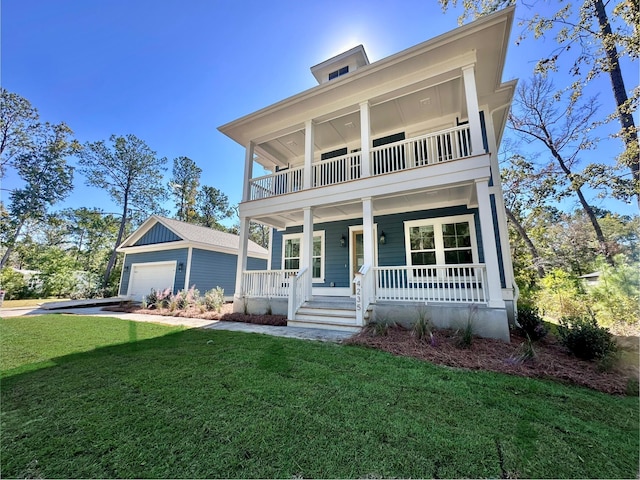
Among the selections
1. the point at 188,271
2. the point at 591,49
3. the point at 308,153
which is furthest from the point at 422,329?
the point at 188,271

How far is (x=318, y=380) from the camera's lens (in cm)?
304

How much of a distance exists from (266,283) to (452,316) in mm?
5205

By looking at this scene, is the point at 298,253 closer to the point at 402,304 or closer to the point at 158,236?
the point at 402,304

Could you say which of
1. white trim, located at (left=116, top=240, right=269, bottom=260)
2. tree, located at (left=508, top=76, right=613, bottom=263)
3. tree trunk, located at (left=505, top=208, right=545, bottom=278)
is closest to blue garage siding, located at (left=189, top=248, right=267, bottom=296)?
white trim, located at (left=116, top=240, right=269, bottom=260)

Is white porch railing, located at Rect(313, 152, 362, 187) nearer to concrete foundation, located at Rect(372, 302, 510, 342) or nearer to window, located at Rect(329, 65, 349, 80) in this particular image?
concrete foundation, located at Rect(372, 302, 510, 342)

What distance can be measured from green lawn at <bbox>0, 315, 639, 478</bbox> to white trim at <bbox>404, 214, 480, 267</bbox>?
183 inches

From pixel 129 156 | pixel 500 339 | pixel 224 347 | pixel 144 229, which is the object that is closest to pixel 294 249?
pixel 224 347

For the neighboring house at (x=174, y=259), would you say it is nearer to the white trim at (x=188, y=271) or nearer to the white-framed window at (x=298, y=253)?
the white trim at (x=188, y=271)

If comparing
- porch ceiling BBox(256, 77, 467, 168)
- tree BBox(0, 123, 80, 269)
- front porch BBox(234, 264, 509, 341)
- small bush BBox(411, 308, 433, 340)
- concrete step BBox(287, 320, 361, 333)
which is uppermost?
tree BBox(0, 123, 80, 269)

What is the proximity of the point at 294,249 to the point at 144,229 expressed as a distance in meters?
10.1

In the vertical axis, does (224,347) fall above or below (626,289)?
below

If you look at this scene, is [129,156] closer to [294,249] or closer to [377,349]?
[294,249]

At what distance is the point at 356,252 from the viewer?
900 centimetres

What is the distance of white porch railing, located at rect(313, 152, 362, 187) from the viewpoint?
306 inches
